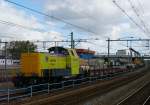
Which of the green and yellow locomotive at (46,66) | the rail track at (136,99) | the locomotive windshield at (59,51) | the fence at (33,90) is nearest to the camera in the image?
the fence at (33,90)

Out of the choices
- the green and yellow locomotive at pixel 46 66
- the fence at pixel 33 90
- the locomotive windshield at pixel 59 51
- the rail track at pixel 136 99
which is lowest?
the rail track at pixel 136 99

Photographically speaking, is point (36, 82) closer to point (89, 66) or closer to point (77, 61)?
point (77, 61)

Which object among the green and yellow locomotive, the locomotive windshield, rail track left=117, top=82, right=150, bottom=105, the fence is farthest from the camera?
the locomotive windshield

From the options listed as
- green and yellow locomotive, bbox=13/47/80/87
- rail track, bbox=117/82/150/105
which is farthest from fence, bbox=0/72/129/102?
rail track, bbox=117/82/150/105

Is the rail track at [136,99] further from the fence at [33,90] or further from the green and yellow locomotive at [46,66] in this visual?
the green and yellow locomotive at [46,66]

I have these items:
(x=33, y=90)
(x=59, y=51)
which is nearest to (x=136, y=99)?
(x=33, y=90)

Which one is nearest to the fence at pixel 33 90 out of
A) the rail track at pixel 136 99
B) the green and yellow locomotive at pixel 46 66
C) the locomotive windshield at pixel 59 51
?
the green and yellow locomotive at pixel 46 66

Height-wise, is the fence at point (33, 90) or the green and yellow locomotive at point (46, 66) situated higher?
the green and yellow locomotive at point (46, 66)

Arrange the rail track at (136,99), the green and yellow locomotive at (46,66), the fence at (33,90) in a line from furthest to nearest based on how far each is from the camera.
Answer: the green and yellow locomotive at (46,66)
the rail track at (136,99)
the fence at (33,90)

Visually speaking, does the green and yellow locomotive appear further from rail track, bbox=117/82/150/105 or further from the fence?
rail track, bbox=117/82/150/105

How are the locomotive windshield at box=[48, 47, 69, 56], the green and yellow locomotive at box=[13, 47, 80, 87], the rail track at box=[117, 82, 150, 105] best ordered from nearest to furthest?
1. the rail track at box=[117, 82, 150, 105]
2. the green and yellow locomotive at box=[13, 47, 80, 87]
3. the locomotive windshield at box=[48, 47, 69, 56]

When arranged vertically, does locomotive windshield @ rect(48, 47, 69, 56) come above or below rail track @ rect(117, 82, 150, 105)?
above

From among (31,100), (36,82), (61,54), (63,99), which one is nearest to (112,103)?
(63,99)

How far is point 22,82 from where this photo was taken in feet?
96.2
